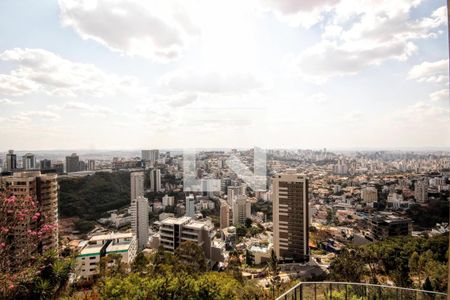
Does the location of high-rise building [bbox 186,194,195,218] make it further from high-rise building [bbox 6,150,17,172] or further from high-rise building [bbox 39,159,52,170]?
high-rise building [bbox 6,150,17,172]

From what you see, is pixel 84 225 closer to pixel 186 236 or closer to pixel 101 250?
pixel 101 250

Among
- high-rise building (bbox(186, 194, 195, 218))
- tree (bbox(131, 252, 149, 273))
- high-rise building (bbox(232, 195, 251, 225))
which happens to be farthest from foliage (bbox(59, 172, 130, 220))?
tree (bbox(131, 252, 149, 273))

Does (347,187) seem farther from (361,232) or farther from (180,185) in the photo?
(180,185)

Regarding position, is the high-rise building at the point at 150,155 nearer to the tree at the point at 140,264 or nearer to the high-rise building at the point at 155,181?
the high-rise building at the point at 155,181

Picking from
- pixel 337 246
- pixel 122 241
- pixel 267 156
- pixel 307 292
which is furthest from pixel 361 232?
pixel 307 292

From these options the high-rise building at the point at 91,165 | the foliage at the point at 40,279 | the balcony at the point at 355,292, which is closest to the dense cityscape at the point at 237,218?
the foliage at the point at 40,279

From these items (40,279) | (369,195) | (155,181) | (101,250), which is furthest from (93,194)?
(369,195)
